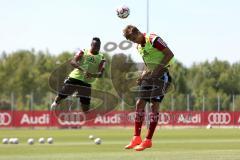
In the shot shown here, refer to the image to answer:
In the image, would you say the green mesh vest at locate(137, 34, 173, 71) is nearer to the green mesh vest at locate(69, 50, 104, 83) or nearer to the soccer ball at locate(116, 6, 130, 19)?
the soccer ball at locate(116, 6, 130, 19)

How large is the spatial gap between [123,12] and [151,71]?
11.1ft

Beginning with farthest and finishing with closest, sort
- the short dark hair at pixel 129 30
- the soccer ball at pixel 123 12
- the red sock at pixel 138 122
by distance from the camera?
the soccer ball at pixel 123 12
the red sock at pixel 138 122
the short dark hair at pixel 129 30

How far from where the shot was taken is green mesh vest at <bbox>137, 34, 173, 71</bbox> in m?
19.2

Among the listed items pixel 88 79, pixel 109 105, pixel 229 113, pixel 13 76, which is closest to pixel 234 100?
pixel 229 113

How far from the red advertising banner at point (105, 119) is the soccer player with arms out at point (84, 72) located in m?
40.9

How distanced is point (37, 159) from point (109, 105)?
1566 inches

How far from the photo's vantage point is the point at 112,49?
45.6 meters

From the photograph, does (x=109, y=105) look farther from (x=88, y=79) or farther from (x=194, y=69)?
(x=194, y=69)

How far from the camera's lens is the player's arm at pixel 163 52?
1898 centimetres

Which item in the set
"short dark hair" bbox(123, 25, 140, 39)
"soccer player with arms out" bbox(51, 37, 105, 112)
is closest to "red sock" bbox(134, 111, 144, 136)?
"short dark hair" bbox(123, 25, 140, 39)

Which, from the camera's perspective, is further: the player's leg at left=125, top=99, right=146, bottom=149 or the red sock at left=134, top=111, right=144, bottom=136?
the red sock at left=134, top=111, right=144, bottom=136

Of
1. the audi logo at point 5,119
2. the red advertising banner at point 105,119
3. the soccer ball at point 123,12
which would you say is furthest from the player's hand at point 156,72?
the audi logo at point 5,119

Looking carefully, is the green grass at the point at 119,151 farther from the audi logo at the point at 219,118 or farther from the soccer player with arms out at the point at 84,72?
the audi logo at the point at 219,118

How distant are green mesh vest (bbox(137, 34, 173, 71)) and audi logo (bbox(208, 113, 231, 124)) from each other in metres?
57.6
